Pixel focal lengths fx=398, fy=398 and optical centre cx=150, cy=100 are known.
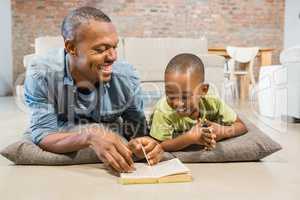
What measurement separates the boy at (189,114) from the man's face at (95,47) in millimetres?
309

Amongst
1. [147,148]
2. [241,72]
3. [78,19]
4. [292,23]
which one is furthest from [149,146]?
[292,23]

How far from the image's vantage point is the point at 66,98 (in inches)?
71.5

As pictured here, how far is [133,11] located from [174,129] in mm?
5638

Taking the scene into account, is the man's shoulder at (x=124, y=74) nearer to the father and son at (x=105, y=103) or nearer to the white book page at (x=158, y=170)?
the father and son at (x=105, y=103)

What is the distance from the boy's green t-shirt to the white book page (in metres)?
0.20

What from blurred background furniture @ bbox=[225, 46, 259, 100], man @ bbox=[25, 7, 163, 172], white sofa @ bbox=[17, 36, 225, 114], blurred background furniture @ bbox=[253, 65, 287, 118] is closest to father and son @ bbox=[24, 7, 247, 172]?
man @ bbox=[25, 7, 163, 172]

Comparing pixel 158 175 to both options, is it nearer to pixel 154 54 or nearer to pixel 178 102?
pixel 178 102

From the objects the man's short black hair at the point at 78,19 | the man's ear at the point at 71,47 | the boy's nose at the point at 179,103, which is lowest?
the boy's nose at the point at 179,103

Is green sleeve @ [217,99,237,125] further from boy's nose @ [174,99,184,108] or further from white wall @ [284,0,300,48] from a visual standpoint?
white wall @ [284,0,300,48]

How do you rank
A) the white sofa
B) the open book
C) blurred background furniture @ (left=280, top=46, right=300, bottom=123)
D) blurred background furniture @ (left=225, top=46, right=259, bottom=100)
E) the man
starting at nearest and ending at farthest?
the open book
the man
blurred background furniture @ (left=280, top=46, right=300, bottom=123)
the white sofa
blurred background furniture @ (left=225, top=46, right=259, bottom=100)

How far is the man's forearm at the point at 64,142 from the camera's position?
1651mm

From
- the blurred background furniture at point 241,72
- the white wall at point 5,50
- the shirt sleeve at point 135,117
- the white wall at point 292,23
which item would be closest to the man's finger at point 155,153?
the shirt sleeve at point 135,117

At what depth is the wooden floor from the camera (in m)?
1.41

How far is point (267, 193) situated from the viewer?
1.45 metres
